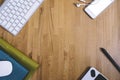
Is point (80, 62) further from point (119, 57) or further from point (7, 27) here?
point (7, 27)

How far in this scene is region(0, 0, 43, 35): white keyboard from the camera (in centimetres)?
111

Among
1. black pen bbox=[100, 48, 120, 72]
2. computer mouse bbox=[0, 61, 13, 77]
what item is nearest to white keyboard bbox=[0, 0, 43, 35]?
computer mouse bbox=[0, 61, 13, 77]

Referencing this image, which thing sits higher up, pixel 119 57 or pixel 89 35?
pixel 89 35

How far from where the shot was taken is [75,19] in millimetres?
1209

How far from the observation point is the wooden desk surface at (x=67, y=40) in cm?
114

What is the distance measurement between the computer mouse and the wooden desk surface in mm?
85

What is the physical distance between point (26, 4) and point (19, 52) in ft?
0.68

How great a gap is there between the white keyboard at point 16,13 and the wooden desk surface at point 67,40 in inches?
0.9

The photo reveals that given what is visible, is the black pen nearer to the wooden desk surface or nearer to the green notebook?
the wooden desk surface

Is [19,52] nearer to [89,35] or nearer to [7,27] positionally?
[7,27]

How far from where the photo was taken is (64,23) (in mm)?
1194

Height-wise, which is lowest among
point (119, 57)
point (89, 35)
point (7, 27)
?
point (119, 57)

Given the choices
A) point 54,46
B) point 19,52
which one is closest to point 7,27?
point 19,52

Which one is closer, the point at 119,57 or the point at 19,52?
the point at 19,52
